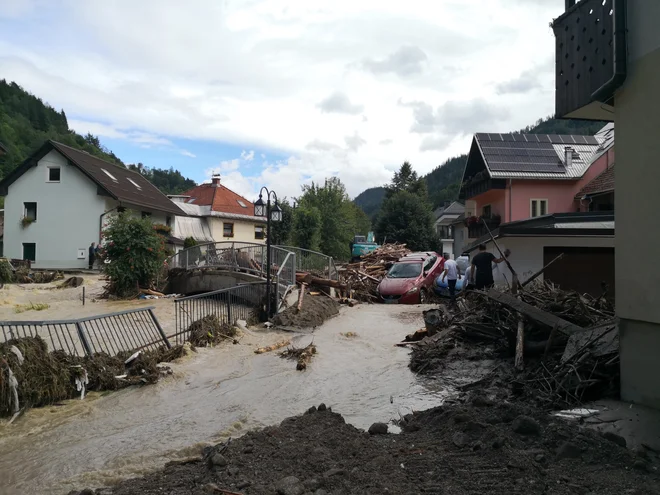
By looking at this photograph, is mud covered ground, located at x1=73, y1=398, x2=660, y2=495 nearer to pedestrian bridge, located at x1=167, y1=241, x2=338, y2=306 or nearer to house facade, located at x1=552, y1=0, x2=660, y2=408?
house facade, located at x1=552, y1=0, x2=660, y2=408

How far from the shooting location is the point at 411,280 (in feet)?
69.2

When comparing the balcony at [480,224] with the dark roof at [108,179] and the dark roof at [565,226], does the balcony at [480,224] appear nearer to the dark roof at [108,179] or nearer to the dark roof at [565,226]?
the dark roof at [565,226]

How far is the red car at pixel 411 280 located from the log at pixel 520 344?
1265 centimetres

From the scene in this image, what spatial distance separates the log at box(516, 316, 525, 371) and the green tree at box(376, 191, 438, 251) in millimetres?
40536

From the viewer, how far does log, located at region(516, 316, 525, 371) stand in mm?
7492

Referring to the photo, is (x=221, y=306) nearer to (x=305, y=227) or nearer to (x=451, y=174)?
(x=305, y=227)

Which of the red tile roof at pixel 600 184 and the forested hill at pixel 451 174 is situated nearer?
the red tile roof at pixel 600 184

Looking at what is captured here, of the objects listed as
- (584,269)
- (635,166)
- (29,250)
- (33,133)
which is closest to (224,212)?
(29,250)

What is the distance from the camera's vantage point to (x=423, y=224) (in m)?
49.9

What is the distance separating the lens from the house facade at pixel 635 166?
555cm

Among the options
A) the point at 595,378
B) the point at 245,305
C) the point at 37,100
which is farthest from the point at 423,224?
the point at 37,100

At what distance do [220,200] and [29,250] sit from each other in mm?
17457

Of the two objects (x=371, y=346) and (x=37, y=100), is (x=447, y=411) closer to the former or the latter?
(x=371, y=346)

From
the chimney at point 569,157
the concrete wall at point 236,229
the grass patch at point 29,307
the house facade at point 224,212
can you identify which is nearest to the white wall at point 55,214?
the house facade at point 224,212
